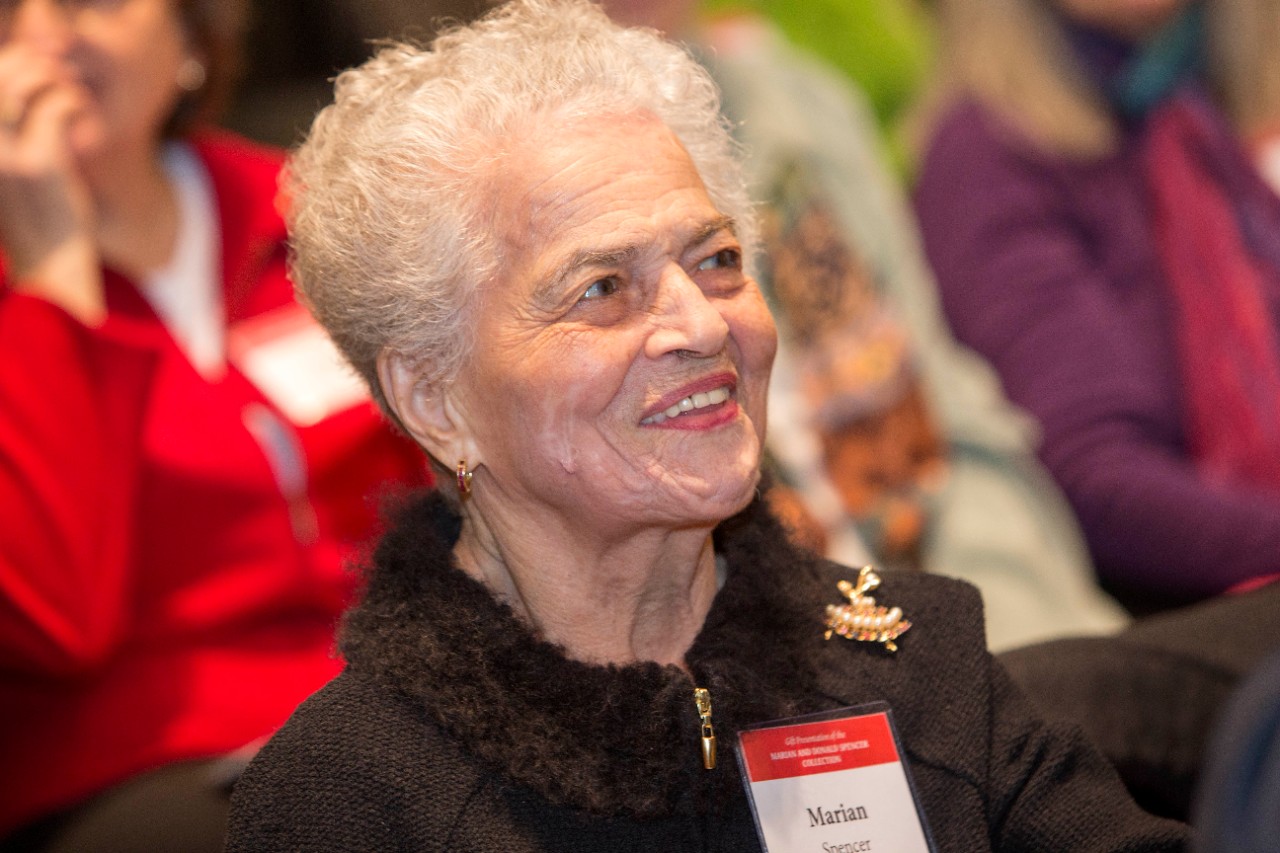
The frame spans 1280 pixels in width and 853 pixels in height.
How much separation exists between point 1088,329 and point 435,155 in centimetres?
159

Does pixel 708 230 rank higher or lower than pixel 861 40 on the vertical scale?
higher

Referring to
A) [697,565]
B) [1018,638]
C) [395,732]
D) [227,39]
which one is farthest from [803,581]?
[227,39]

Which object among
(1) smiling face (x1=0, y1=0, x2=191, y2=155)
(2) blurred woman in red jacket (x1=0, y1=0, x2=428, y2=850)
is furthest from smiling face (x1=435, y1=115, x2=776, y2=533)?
(1) smiling face (x1=0, y1=0, x2=191, y2=155)

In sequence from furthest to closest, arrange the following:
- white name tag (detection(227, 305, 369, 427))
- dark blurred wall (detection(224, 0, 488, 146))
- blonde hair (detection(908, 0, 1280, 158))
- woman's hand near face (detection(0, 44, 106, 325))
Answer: dark blurred wall (detection(224, 0, 488, 146))
blonde hair (detection(908, 0, 1280, 158))
white name tag (detection(227, 305, 369, 427))
woman's hand near face (detection(0, 44, 106, 325))

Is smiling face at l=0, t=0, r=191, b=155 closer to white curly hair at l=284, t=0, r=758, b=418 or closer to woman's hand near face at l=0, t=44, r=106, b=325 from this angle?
woman's hand near face at l=0, t=44, r=106, b=325

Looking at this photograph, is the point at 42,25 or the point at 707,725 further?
the point at 42,25

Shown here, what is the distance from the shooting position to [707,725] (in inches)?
51.6

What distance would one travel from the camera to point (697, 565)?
1.44 m

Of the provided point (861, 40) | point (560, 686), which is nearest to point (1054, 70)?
point (861, 40)

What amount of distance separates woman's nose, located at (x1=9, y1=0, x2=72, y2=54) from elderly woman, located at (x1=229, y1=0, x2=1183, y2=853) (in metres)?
0.83

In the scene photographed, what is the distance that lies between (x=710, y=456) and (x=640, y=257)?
20cm

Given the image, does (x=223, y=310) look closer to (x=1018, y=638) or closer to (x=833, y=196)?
(x=833, y=196)

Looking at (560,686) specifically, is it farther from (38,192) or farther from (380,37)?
(380,37)

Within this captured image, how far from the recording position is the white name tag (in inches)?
83.1
